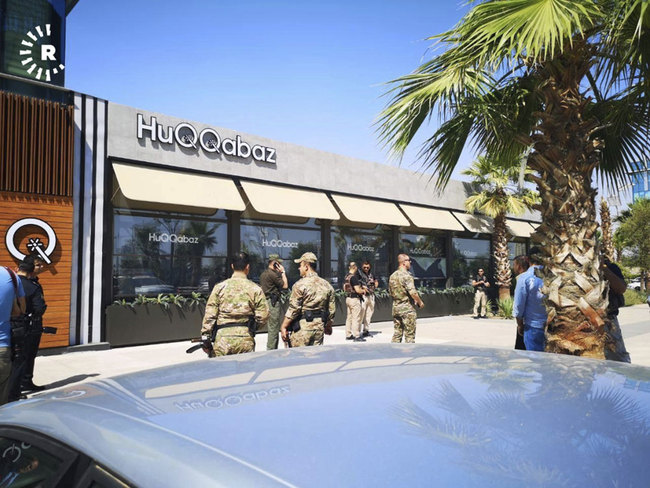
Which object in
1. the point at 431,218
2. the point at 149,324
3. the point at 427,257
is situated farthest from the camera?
the point at 427,257

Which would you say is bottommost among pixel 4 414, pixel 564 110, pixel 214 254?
pixel 4 414

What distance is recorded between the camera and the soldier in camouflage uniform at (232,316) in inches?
190

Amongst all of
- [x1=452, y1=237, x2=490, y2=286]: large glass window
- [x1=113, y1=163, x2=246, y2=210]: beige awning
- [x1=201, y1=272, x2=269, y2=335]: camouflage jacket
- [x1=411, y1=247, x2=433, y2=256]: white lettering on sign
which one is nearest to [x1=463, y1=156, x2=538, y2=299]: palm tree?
[x1=452, y1=237, x2=490, y2=286]: large glass window

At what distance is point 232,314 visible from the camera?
4.87 meters

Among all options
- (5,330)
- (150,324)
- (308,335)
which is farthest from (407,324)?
(150,324)

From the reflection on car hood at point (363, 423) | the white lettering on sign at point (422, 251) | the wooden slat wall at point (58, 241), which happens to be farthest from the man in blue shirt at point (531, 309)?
the white lettering on sign at point (422, 251)

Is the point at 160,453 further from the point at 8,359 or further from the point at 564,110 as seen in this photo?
the point at 564,110

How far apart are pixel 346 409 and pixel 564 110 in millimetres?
4787

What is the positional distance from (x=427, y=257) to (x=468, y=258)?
2.92m

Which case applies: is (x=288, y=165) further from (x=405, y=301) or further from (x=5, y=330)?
(x=5, y=330)

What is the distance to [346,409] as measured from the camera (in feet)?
4.21

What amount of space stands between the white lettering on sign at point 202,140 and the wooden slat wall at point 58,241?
2637mm

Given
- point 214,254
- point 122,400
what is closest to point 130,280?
point 214,254

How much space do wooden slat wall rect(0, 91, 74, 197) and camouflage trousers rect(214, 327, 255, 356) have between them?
722 cm
